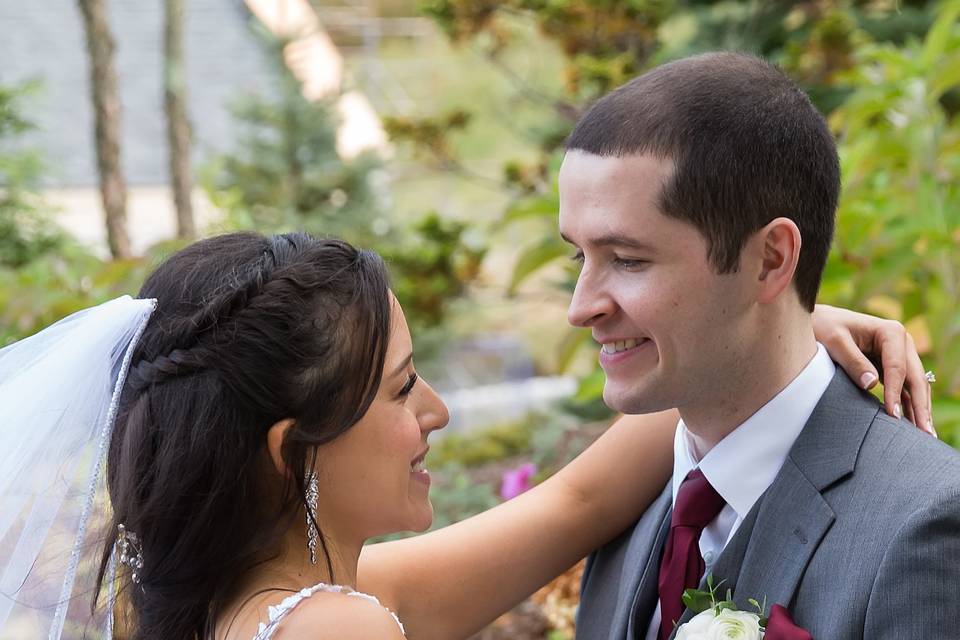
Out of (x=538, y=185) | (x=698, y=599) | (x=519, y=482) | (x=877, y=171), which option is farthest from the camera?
(x=538, y=185)

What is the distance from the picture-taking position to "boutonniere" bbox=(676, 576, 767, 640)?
1.77m

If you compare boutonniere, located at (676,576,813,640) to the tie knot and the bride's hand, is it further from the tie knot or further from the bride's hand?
the bride's hand

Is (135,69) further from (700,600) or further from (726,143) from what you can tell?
(700,600)

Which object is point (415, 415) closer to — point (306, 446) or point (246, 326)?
point (306, 446)

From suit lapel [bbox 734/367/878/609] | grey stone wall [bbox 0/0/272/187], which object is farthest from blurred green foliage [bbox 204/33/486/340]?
suit lapel [bbox 734/367/878/609]

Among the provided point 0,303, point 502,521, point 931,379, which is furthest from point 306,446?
point 0,303

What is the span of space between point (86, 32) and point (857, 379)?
7596 mm

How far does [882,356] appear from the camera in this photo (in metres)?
2.17

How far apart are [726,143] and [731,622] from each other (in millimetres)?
839

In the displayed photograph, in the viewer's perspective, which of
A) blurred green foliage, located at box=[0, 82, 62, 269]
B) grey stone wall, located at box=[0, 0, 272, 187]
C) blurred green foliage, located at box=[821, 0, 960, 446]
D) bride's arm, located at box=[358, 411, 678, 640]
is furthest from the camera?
grey stone wall, located at box=[0, 0, 272, 187]

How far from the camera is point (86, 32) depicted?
8250 millimetres

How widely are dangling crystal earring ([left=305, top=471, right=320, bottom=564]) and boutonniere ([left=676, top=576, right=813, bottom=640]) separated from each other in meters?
0.68

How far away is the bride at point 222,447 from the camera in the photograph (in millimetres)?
1889

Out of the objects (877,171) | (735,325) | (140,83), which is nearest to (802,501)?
(735,325)
